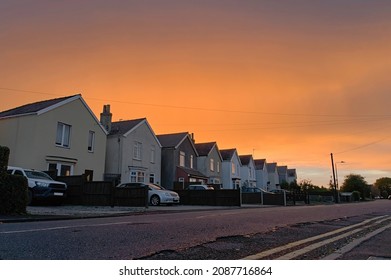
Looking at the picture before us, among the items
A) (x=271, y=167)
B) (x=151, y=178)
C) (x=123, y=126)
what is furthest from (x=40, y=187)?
(x=271, y=167)

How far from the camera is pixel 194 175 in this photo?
42.7 m

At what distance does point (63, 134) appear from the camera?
26500 millimetres

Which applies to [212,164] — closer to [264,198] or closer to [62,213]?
[264,198]

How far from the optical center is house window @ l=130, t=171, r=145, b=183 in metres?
33.7

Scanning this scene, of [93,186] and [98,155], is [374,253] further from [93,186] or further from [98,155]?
[98,155]

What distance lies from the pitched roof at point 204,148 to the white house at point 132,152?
40.3 ft

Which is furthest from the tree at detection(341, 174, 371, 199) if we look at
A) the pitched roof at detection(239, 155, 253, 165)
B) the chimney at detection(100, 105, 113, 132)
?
the chimney at detection(100, 105, 113, 132)

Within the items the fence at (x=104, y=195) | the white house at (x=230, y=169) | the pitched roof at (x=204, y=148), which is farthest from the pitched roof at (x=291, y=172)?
the fence at (x=104, y=195)

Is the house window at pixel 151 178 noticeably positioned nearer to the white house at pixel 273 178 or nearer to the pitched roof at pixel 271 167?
the white house at pixel 273 178

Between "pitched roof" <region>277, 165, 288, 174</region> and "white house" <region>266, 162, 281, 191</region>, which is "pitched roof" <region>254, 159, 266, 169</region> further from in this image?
"pitched roof" <region>277, 165, 288, 174</region>

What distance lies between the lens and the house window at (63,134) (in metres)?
26.1

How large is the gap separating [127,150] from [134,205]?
1352cm

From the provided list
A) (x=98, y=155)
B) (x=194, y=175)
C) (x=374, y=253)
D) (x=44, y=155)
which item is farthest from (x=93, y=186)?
(x=194, y=175)

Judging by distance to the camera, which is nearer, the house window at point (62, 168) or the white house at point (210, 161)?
the house window at point (62, 168)
